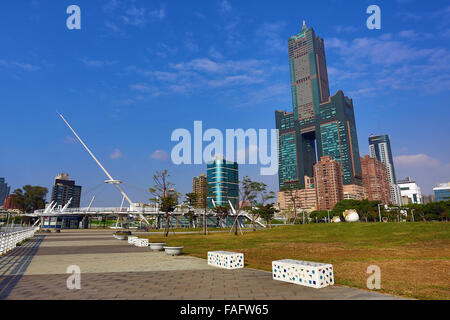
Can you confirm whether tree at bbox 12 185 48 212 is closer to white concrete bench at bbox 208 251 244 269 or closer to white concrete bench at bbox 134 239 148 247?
white concrete bench at bbox 134 239 148 247

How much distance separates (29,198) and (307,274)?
351 ft

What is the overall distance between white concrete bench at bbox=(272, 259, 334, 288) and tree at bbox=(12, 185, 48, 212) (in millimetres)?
105366

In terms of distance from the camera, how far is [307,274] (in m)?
8.04

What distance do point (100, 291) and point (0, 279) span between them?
501 centimetres

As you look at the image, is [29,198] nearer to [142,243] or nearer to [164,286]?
[142,243]

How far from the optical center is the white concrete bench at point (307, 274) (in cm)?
785

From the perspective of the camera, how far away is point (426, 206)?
278 ft

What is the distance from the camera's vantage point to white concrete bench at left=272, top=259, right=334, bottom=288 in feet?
25.8

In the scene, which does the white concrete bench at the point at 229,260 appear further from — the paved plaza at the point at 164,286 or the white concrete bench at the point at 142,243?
the white concrete bench at the point at 142,243

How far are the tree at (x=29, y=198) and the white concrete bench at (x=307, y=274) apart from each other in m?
105

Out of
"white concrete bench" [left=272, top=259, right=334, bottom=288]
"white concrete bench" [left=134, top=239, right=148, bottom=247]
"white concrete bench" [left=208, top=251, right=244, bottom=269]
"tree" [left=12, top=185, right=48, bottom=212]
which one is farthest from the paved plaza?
"tree" [left=12, top=185, right=48, bottom=212]
